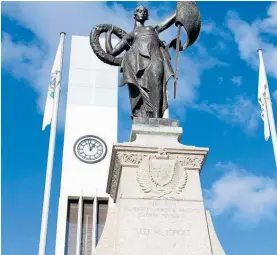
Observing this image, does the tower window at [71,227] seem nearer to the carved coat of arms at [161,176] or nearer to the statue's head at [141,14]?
the statue's head at [141,14]

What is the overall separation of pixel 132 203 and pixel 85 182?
19027 mm

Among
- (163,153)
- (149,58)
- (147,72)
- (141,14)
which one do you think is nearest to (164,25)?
(141,14)

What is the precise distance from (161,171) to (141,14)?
2.66m

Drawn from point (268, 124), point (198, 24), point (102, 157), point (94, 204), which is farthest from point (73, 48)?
point (198, 24)

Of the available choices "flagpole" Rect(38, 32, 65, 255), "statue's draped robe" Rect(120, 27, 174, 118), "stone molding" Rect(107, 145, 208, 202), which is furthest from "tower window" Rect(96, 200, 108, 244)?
"stone molding" Rect(107, 145, 208, 202)

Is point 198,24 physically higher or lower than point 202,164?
higher

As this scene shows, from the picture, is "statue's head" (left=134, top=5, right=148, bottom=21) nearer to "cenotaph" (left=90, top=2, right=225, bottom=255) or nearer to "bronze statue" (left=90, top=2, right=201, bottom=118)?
"bronze statue" (left=90, top=2, right=201, bottom=118)

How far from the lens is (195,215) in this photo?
540 centimetres

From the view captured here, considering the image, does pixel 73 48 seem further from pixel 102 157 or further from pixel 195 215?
pixel 195 215

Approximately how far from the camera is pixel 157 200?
5.45 m

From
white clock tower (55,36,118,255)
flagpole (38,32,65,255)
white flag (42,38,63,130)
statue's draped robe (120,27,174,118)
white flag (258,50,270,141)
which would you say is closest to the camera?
statue's draped robe (120,27,174,118)

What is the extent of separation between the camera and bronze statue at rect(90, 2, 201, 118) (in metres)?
6.48

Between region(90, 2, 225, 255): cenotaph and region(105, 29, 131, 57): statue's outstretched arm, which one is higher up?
region(105, 29, 131, 57): statue's outstretched arm

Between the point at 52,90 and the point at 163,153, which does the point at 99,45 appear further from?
the point at 52,90
